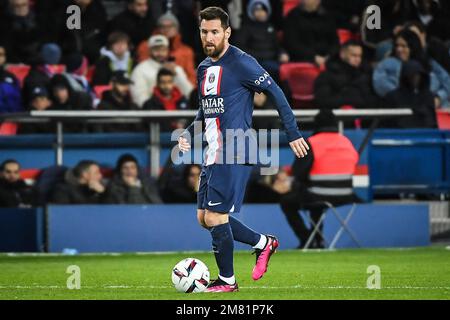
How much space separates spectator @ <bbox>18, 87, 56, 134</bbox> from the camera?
1661cm

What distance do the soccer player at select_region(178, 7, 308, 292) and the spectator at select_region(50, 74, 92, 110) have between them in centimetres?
714

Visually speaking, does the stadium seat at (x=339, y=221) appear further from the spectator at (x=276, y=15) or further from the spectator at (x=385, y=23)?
the spectator at (x=276, y=15)

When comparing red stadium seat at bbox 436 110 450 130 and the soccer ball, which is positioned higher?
red stadium seat at bbox 436 110 450 130

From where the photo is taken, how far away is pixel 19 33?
61.9ft

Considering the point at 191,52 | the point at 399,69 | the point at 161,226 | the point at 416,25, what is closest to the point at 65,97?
the point at 161,226

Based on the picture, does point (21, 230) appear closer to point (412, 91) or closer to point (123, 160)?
point (123, 160)

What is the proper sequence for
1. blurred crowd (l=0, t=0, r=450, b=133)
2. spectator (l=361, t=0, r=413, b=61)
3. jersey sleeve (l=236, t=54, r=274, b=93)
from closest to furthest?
jersey sleeve (l=236, t=54, r=274, b=93) → blurred crowd (l=0, t=0, r=450, b=133) → spectator (l=361, t=0, r=413, b=61)

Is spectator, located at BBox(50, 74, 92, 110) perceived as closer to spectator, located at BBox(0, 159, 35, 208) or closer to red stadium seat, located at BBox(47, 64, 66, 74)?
red stadium seat, located at BBox(47, 64, 66, 74)

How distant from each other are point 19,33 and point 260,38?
3585 millimetres

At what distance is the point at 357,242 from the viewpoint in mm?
16125

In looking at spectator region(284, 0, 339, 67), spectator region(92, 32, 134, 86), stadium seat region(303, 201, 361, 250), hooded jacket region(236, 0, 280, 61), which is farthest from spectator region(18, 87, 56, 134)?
spectator region(284, 0, 339, 67)
